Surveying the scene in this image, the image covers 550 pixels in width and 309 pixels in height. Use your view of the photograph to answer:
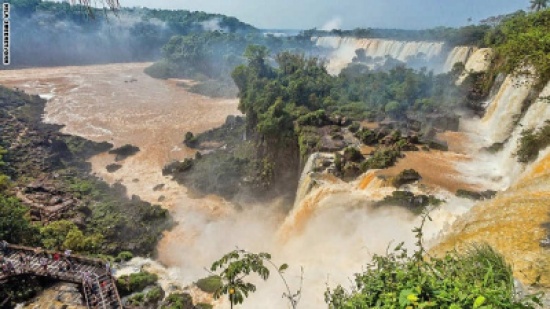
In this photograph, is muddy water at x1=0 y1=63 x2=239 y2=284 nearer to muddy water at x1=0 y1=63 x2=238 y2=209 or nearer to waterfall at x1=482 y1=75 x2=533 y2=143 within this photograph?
muddy water at x1=0 y1=63 x2=238 y2=209

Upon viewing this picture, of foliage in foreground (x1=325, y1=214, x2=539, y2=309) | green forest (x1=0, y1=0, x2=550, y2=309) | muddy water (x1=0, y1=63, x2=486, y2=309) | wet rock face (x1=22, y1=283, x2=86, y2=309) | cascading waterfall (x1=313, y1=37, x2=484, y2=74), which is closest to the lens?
foliage in foreground (x1=325, y1=214, x2=539, y2=309)

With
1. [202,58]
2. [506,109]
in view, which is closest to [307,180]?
[506,109]

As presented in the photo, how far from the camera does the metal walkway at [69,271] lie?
1460 cm

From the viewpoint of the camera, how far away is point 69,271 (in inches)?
607

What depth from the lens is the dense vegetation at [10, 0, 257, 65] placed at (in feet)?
282

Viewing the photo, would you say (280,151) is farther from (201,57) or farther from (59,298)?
(201,57)

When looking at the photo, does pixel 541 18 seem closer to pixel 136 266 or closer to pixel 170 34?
pixel 136 266

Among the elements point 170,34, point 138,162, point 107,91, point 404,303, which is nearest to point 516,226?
point 404,303

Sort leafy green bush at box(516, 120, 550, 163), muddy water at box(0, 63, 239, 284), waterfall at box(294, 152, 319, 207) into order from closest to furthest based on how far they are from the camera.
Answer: leafy green bush at box(516, 120, 550, 163)
waterfall at box(294, 152, 319, 207)
muddy water at box(0, 63, 239, 284)

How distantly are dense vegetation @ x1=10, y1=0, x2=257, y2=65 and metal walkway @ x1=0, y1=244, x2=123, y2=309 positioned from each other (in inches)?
2999

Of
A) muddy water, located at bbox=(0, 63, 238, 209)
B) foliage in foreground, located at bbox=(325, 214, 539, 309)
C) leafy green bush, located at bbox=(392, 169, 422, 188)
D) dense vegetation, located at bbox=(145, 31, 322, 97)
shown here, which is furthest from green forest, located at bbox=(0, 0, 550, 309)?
dense vegetation, located at bbox=(145, 31, 322, 97)

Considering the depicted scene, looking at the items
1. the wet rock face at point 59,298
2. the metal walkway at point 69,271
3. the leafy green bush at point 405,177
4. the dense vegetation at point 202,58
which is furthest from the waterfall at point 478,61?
the dense vegetation at point 202,58

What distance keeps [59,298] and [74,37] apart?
94391 mm

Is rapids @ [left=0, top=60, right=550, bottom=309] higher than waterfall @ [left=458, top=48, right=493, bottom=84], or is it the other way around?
waterfall @ [left=458, top=48, right=493, bottom=84]
